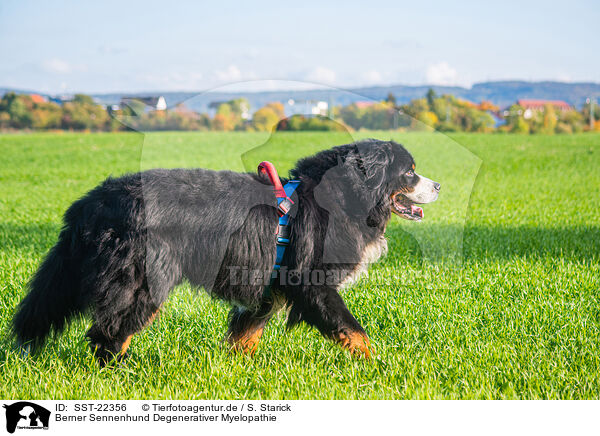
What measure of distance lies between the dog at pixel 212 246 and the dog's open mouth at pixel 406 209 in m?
0.17

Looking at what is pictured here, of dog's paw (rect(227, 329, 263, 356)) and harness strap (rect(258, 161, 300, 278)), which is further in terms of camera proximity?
dog's paw (rect(227, 329, 263, 356))

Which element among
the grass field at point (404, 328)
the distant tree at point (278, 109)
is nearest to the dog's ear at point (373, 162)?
the grass field at point (404, 328)

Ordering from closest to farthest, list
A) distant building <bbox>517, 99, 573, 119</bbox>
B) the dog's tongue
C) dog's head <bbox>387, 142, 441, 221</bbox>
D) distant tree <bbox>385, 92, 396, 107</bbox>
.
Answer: dog's head <bbox>387, 142, 441, 221</bbox> < the dog's tongue < distant tree <bbox>385, 92, 396, 107</bbox> < distant building <bbox>517, 99, 573, 119</bbox>

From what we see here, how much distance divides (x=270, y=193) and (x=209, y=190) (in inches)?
15.2

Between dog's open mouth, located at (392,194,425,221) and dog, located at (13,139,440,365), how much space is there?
0.17m

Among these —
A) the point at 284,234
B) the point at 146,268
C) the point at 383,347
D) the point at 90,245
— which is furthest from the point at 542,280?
the point at 90,245

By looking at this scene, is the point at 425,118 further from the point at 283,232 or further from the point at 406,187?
the point at 283,232

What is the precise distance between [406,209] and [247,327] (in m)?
1.42

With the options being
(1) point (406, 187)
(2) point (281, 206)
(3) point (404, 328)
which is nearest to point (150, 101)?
(2) point (281, 206)

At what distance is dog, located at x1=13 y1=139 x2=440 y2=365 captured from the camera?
3.18 metres

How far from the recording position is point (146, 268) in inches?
126

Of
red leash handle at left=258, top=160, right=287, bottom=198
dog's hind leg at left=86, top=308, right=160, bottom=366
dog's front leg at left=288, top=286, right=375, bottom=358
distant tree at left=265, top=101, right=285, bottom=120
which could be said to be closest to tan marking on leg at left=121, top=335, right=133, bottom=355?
dog's hind leg at left=86, top=308, right=160, bottom=366

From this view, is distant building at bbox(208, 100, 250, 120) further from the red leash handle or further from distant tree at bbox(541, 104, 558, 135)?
distant tree at bbox(541, 104, 558, 135)

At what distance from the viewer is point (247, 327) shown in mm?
3748
